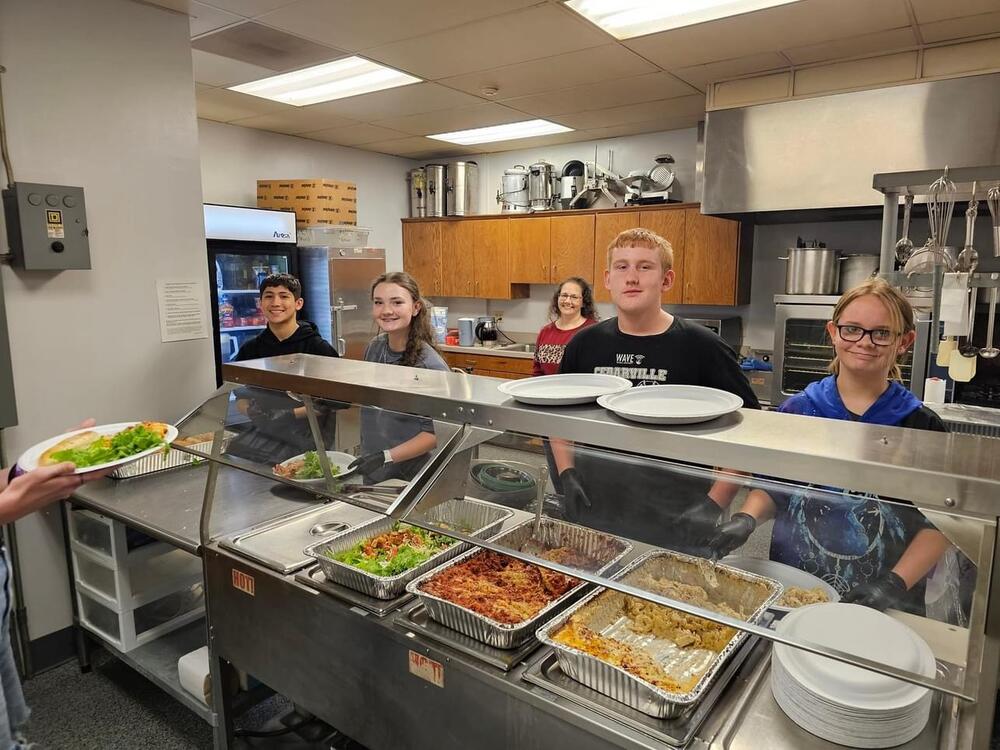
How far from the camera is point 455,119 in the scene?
504 cm

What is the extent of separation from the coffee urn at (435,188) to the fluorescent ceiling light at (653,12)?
10.9 ft

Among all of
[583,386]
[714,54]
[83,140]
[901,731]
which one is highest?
[714,54]

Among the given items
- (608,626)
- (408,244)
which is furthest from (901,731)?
(408,244)

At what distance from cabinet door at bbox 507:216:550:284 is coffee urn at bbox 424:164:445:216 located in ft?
2.83

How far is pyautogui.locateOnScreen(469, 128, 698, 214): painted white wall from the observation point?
5.49 meters

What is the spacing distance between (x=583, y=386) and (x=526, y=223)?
4.57 meters

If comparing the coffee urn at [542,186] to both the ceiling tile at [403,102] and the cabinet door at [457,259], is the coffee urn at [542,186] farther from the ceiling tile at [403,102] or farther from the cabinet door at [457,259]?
the ceiling tile at [403,102]

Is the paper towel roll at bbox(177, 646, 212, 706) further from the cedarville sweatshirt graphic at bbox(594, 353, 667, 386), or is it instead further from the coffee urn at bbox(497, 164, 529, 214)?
the coffee urn at bbox(497, 164, 529, 214)

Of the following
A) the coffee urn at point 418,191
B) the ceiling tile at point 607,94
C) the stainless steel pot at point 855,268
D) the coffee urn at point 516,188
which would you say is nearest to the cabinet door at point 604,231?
the coffee urn at point 516,188

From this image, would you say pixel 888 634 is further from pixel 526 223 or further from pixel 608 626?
pixel 526 223

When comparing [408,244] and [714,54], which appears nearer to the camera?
[714,54]

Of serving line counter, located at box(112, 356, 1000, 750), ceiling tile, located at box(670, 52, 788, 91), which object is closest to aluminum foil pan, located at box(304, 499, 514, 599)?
serving line counter, located at box(112, 356, 1000, 750)

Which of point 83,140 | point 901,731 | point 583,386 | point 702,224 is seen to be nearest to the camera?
point 901,731

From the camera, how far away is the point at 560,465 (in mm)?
1473
